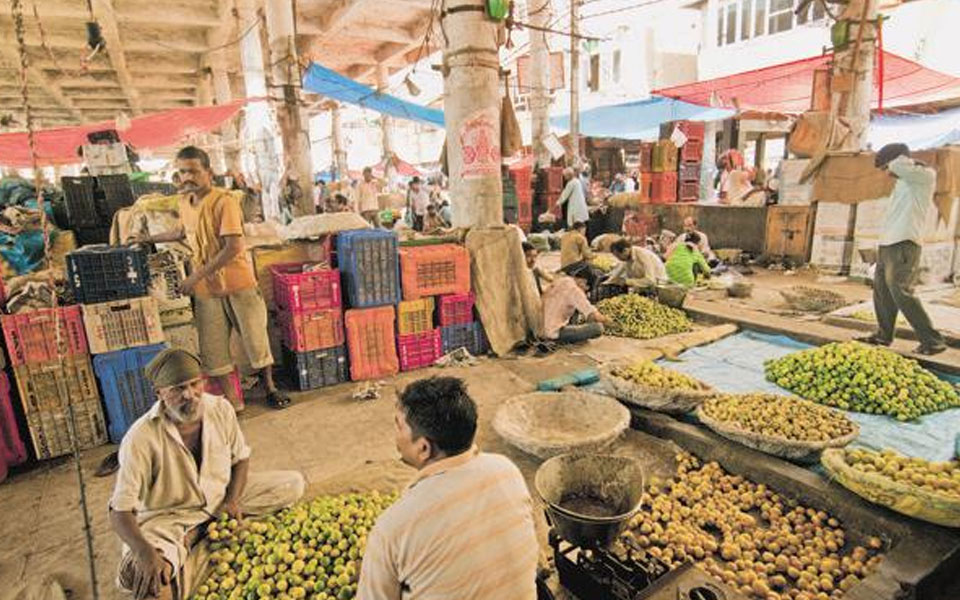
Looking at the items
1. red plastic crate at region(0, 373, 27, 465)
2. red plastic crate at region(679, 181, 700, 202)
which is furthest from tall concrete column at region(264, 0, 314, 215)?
red plastic crate at region(679, 181, 700, 202)

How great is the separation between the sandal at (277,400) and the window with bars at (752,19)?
20621mm

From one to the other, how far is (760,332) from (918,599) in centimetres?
417

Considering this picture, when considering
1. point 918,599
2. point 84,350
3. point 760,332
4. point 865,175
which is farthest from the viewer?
point 865,175

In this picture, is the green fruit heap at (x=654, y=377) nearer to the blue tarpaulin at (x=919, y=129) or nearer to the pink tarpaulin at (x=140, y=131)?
the pink tarpaulin at (x=140, y=131)

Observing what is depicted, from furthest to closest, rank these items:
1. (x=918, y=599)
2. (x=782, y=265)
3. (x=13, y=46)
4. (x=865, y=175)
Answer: (x=13, y=46) < (x=782, y=265) < (x=865, y=175) < (x=918, y=599)

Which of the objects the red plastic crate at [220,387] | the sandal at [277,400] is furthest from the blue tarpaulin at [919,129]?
the red plastic crate at [220,387]

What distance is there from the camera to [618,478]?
115 inches

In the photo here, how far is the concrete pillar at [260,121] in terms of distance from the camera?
11.4m

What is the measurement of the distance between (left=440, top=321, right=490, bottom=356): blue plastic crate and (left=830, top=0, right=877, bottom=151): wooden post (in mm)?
6249

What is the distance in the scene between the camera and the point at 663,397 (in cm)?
399

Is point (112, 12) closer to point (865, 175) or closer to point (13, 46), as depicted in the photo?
point (13, 46)

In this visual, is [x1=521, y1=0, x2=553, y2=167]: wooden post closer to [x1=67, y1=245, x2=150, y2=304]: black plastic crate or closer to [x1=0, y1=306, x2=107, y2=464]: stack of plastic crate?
[x1=67, y1=245, x2=150, y2=304]: black plastic crate

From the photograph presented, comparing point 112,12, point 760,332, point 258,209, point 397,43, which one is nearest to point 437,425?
point 760,332

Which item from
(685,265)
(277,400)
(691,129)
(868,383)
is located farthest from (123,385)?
(691,129)
